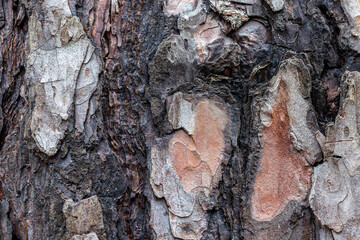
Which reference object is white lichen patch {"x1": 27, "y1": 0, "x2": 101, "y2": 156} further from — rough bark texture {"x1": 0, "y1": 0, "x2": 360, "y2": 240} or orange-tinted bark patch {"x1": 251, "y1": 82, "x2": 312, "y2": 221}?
orange-tinted bark patch {"x1": 251, "y1": 82, "x2": 312, "y2": 221}

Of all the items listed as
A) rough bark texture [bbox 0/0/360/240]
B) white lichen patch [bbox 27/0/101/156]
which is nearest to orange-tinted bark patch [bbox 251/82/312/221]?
rough bark texture [bbox 0/0/360/240]

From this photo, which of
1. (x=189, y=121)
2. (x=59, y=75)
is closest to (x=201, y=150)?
(x=189, y=121)

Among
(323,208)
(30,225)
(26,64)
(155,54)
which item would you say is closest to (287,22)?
(155,54)

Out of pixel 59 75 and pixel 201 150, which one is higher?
pixel 59 75

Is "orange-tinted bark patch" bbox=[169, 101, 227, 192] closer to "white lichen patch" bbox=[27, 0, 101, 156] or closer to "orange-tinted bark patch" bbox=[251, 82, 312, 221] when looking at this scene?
→ "orange-tinted bark patch" bbox=[251, 82, 312, 221]

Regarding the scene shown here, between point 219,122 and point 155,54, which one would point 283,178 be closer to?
point 219,122

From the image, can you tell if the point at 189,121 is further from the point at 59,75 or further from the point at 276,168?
the point at 59,75

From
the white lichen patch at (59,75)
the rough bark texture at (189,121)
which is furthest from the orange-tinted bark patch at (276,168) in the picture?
the white lichen patch at (59,75)

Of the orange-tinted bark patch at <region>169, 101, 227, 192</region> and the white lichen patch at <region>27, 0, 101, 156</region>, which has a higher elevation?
the white lichen patch at <region>27, 0, 101, 156</region>
